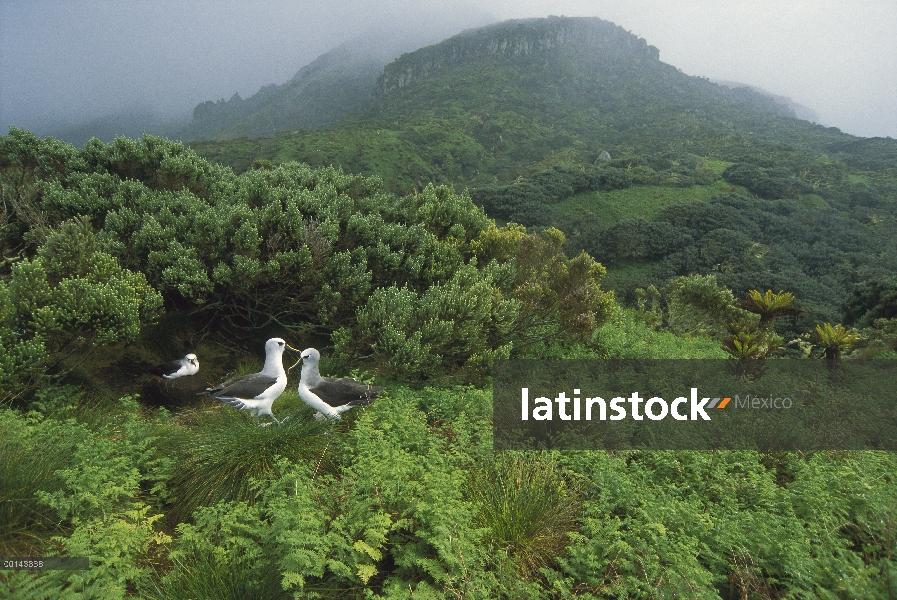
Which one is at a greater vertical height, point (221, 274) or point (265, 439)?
point (221, 274)

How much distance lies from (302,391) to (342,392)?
53 cm

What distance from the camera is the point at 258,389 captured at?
5.89 m

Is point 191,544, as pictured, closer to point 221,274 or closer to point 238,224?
point 221,274

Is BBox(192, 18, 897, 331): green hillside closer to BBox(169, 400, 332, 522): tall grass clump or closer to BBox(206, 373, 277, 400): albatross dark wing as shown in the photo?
BBox(206, 373, 277, 400): albatross dark wing

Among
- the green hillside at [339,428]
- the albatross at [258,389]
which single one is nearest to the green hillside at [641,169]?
the green hillside at [339,428]

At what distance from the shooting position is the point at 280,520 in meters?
3.55

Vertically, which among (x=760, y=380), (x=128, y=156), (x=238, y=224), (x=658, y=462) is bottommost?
(x=760, y=380)

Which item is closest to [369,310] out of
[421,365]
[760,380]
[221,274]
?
[421,365]

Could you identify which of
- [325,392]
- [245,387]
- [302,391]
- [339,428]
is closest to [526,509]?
[339,428]

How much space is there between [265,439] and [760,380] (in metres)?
9.43
